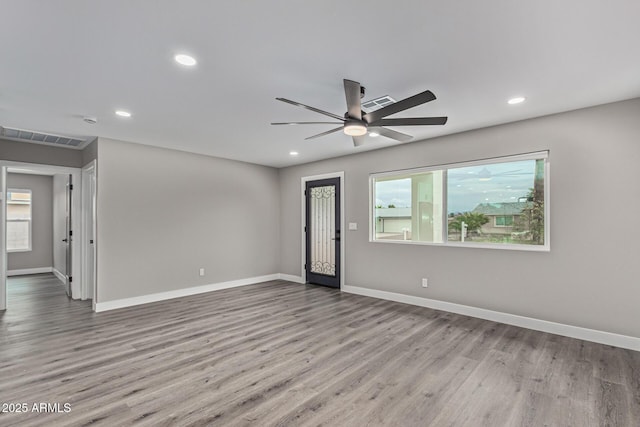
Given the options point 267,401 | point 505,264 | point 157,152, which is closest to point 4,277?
point 157,152

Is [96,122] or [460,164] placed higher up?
[96,122]

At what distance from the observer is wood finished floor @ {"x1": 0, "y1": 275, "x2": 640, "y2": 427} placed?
2.20m

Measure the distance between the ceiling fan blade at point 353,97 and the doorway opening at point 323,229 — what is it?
332 cm

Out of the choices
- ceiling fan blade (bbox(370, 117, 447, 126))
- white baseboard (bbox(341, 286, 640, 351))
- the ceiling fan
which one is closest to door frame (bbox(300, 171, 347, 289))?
white baseboard (bbox(341, 286, 640, 351))

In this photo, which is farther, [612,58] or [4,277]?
[4,277]

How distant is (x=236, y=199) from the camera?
254 inches

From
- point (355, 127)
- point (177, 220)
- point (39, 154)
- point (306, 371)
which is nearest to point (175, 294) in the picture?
point (177, 220)

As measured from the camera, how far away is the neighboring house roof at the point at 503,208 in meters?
4.05

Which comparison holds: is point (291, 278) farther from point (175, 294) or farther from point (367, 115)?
point (367, 115)

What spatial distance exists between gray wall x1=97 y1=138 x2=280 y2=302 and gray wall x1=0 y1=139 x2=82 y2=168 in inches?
46.4

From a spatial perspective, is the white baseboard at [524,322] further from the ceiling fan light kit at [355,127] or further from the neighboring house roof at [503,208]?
the ceiling fan light kit at [355,127]

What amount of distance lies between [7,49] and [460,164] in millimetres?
4883

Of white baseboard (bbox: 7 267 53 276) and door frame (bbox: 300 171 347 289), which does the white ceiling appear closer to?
door frame (bbox: 300 171 347 289)

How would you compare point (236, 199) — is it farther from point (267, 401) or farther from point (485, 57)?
point (485, 57)
